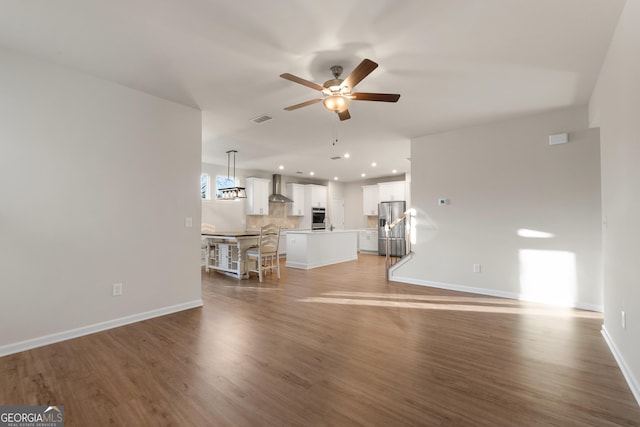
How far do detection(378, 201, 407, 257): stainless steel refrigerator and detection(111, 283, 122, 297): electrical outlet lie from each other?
7193mm

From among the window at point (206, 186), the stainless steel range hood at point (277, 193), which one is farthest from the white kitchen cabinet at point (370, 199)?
the window at point (206, 186)

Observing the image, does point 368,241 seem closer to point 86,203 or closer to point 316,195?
point 316,195

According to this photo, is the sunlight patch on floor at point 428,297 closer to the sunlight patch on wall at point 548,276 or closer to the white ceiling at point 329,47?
the sunlight patch on wall at point 548,276

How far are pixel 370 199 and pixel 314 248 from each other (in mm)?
3817

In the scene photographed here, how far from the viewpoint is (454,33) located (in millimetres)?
2324

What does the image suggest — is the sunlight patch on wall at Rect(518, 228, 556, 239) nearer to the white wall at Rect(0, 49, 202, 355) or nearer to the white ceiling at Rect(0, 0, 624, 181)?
the white ceiling at Rect(0, 0, 624, 181)

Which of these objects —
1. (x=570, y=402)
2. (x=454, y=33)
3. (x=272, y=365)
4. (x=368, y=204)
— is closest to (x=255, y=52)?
(x=454, y=33)

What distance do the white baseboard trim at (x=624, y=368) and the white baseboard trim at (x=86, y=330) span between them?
4256mm

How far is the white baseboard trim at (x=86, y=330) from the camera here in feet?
8.24

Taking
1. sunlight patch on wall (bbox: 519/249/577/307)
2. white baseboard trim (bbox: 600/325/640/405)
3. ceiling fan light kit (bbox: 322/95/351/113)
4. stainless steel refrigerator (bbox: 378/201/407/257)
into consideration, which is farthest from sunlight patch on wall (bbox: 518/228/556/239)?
stainless steel refrigerator (bbox: 378/201/407/257)

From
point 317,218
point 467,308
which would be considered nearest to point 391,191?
point 317,218

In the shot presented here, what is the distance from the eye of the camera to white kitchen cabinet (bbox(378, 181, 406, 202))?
29.7 feet

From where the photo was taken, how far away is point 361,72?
7.83 ft

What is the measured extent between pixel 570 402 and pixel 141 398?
2791 millimetres
